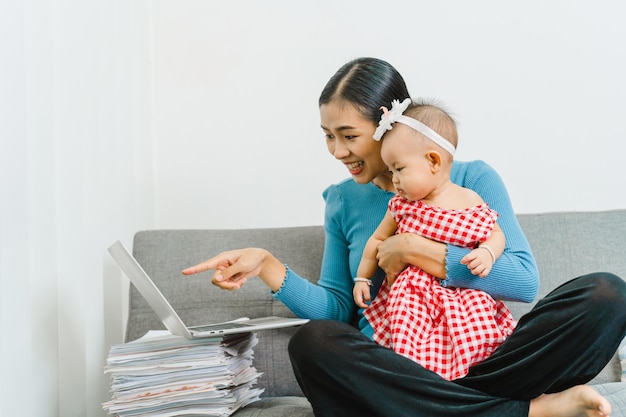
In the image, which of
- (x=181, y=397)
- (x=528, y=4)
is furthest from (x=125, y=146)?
(x=528, y=4)

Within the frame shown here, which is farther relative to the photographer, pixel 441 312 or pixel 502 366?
pixel 441 312

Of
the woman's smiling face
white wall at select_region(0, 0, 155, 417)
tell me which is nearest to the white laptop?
white wall at select_region(0, 0, 155, 417)

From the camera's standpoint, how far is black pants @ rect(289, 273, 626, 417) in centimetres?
146

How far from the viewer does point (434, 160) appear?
5.69 ft

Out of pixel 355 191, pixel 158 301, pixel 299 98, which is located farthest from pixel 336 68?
pixel 158 301

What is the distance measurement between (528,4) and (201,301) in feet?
4.60

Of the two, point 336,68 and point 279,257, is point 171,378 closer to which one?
point 279,257

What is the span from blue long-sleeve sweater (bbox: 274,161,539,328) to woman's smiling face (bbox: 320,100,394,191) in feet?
0.50

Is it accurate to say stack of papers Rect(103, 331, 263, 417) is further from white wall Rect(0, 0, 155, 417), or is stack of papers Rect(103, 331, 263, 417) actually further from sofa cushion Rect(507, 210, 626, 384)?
sofa cushion Rect(507, 210, 626, 384)

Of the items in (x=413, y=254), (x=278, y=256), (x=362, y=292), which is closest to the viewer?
(x=413, y=254)

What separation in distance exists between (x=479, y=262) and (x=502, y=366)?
21cm

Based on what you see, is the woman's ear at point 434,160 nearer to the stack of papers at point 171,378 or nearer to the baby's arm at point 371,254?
the baby's arm at point 371,254

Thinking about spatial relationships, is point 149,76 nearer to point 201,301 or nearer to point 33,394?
point 201,301

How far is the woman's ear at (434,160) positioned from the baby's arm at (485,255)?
0.19m
